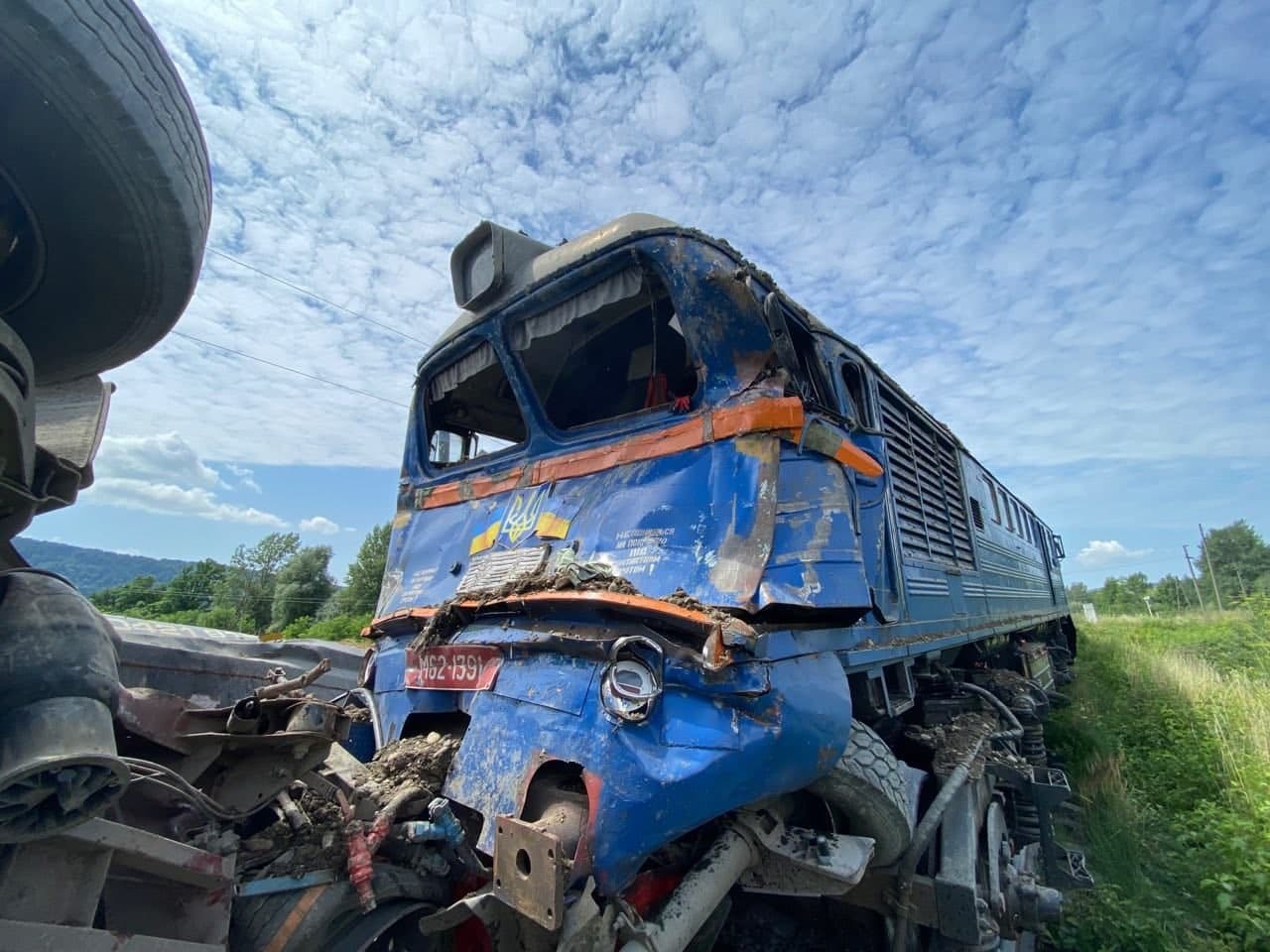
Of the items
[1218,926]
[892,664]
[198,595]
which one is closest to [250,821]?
[892,664]

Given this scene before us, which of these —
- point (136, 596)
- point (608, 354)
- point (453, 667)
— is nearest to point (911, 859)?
point (453, 667)

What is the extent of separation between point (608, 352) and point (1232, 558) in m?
77.8

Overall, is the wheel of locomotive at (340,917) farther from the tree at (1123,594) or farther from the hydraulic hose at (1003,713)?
the tree at (1123,594)

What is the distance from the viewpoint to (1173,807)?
6074 millimetres

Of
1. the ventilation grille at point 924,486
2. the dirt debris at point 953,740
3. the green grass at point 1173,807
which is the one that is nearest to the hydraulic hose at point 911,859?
the dirt debris at point 953,740

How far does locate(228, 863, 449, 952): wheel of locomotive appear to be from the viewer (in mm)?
1655

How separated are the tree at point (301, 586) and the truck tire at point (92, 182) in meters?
41.5

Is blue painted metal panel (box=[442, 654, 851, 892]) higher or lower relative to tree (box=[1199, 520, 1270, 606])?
lower

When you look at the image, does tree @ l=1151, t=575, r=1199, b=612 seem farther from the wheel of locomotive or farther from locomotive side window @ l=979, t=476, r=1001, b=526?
the wheel of locomotive

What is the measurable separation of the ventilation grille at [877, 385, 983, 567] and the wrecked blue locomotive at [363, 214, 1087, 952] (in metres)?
0.05

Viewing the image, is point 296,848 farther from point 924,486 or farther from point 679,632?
point 924,486

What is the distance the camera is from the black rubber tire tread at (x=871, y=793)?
90.8 inches

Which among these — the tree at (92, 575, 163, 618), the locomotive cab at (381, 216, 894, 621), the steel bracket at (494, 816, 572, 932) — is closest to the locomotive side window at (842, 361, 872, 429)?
the locomotive cab at (381, 216, 894, 621)

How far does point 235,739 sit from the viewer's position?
71.6 inches
